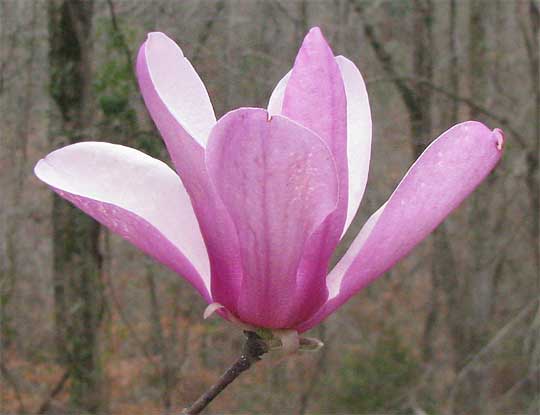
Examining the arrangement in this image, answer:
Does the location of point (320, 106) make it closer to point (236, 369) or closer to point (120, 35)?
point (236, 369)

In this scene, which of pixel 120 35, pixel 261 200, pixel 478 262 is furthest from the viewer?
pixel 478 262

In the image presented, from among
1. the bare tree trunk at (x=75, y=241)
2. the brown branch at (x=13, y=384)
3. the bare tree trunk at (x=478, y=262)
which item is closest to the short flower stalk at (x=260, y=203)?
the bare tree trunk at (x=75, y=241)

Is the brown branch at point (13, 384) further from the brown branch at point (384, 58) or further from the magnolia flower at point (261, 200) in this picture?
the magnolia flower at point (261, 200)

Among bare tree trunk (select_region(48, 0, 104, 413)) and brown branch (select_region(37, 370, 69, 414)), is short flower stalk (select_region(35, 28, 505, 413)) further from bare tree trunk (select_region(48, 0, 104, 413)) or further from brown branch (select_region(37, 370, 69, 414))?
brown branch (select_region(37, 370, 69, 414))

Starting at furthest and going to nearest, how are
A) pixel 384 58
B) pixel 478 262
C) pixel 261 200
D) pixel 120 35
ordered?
pixel 478 262 → pixel 384 58 → pixel 120 35 → pixel 261 200

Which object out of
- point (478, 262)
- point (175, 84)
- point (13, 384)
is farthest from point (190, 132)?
point (478, 262)

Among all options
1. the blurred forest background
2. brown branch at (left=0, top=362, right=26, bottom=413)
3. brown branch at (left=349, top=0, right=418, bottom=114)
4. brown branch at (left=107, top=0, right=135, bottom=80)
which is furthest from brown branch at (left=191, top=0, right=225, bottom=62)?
brown branch at (left=0, top=362, right=26, bottom=413)
